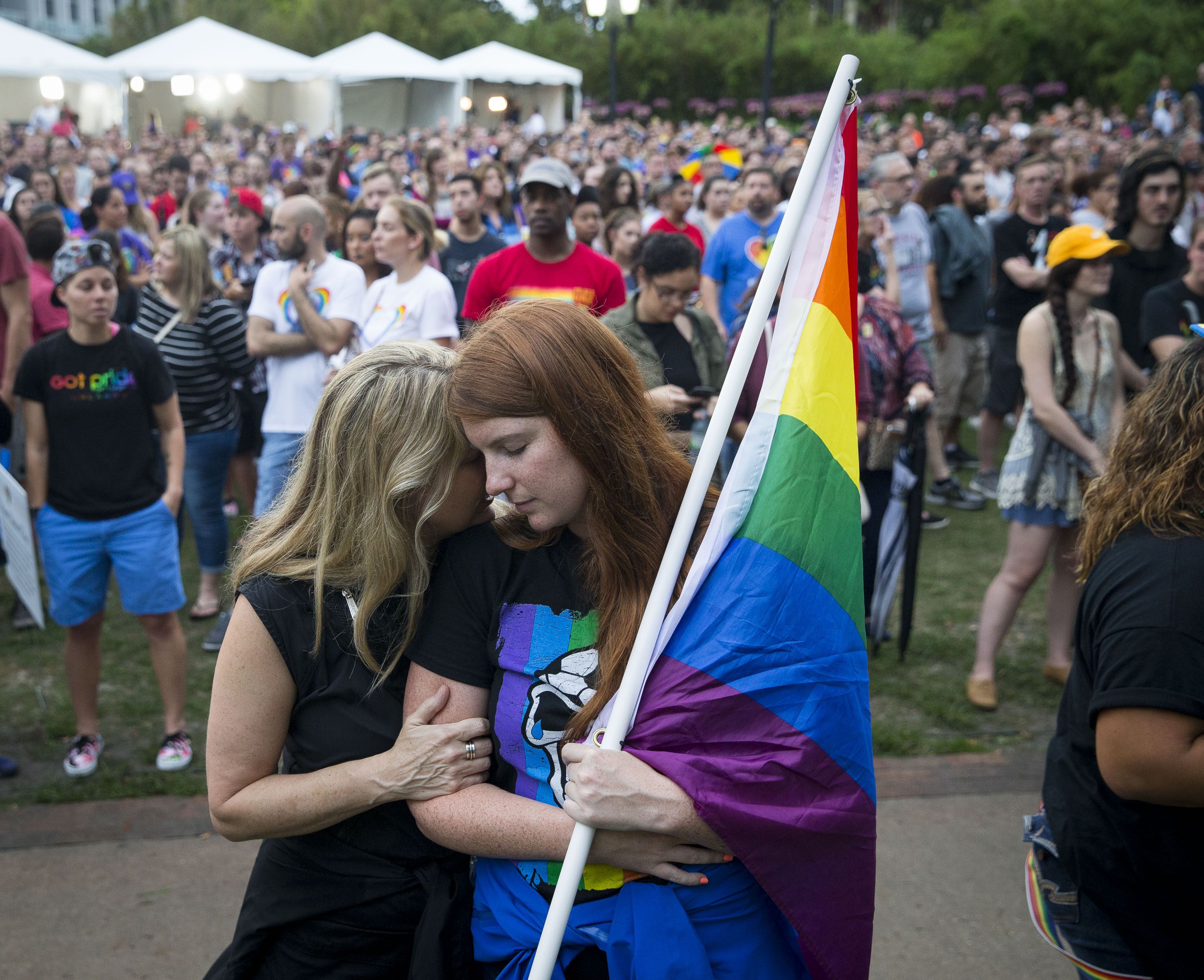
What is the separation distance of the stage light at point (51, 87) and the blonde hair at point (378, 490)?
101ft

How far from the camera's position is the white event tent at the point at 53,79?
25.9 m

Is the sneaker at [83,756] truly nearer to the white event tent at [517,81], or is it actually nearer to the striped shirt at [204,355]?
the striped shirt at [204,355]

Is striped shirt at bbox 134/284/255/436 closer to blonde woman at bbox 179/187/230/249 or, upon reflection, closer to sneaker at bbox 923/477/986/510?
blonde woman at bbox 179/187/230/249

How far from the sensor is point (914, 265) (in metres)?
7.46

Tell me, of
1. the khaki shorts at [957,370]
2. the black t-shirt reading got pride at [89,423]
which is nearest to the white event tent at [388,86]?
the khaki shorts at [957,370]

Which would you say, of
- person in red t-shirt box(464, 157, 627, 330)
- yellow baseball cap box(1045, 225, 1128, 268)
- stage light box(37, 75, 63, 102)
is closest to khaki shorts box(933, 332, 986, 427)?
yellow baseball cap box(1045, 225, 1128, 268)

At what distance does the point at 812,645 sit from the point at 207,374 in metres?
4.50

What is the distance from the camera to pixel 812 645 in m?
1.75

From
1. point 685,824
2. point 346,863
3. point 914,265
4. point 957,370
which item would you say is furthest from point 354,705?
point 957,370

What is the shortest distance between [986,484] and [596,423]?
671 centimetres

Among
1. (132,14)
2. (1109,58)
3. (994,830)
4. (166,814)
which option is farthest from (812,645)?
(132,14)

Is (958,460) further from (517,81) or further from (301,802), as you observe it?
(517,81)

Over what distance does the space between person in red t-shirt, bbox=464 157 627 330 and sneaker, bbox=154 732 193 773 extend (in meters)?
2.34

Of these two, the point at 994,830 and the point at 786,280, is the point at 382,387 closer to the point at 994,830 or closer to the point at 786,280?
the point at 786,280
